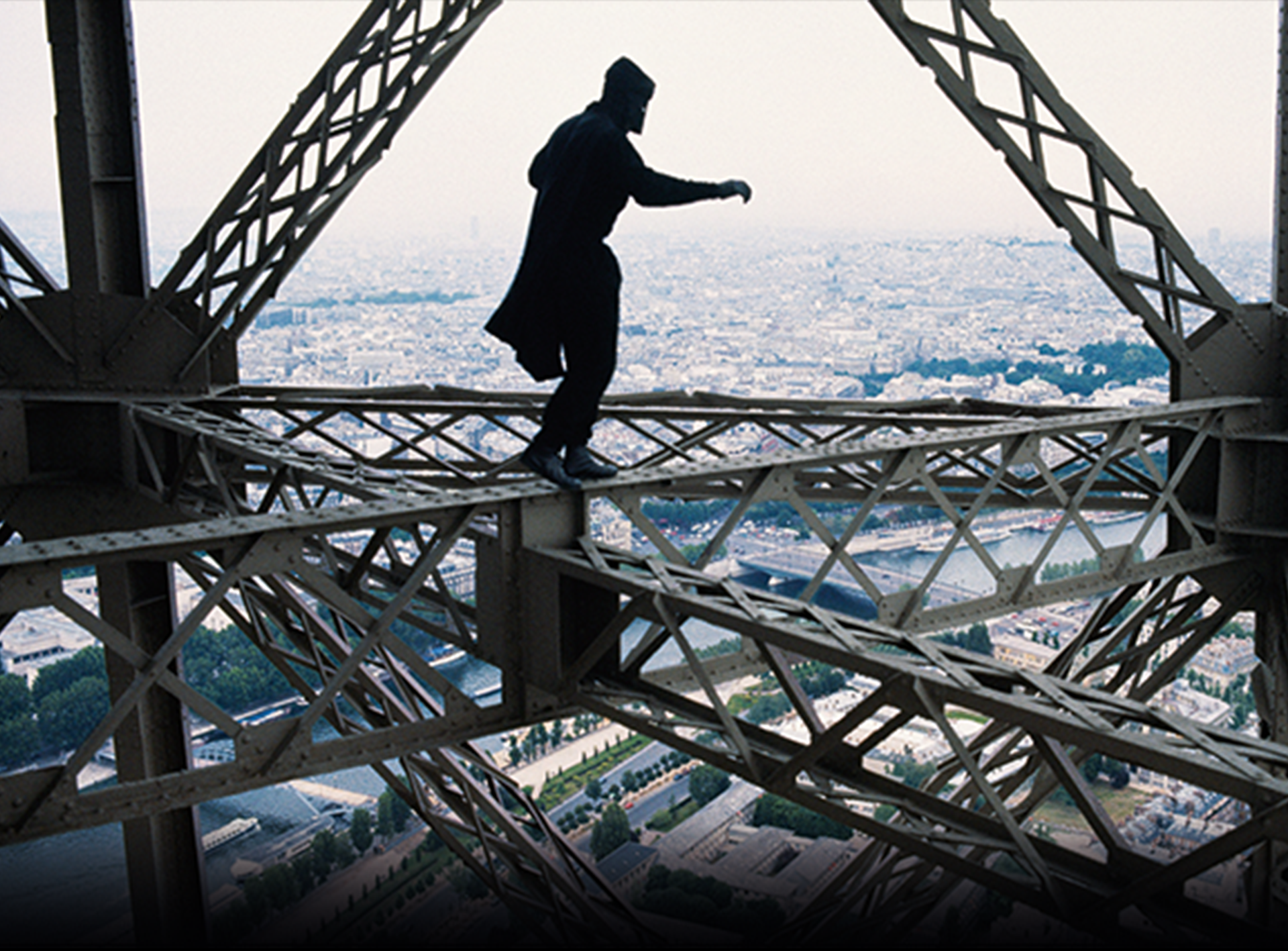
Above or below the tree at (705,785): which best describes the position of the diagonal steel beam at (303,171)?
above

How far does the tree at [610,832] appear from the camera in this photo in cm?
2019

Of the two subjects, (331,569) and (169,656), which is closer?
(169,656)

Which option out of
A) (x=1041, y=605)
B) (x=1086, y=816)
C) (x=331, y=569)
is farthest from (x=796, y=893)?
(x=1086, y=816)

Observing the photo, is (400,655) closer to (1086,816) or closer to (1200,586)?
(1086,816)

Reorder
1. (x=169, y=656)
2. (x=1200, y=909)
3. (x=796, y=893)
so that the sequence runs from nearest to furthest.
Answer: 1. (x=1200, y=909)
2. (x=169, y=656)
3. (x=796, y=893)

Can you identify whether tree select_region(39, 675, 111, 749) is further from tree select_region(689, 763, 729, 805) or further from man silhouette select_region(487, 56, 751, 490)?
man silhouette select_region(487, 56, 751, 490)

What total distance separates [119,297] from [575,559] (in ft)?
23.7

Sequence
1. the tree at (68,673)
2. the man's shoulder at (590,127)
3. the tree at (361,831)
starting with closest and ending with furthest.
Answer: the man's shoulder at (590,127), the tree at (361,831), the tree at (68,673)

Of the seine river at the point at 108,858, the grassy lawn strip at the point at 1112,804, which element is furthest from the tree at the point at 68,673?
the grassy lawn strip at the point at 1112,804

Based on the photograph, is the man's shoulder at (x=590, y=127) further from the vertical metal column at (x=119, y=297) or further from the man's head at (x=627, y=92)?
the vertical metal column at (x=119, y=297)

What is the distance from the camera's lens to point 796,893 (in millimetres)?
13469

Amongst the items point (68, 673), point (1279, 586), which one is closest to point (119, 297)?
point (1279, 586)

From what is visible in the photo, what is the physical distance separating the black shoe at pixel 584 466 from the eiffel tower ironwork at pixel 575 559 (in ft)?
0.27

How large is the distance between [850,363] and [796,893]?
28.8 metres
